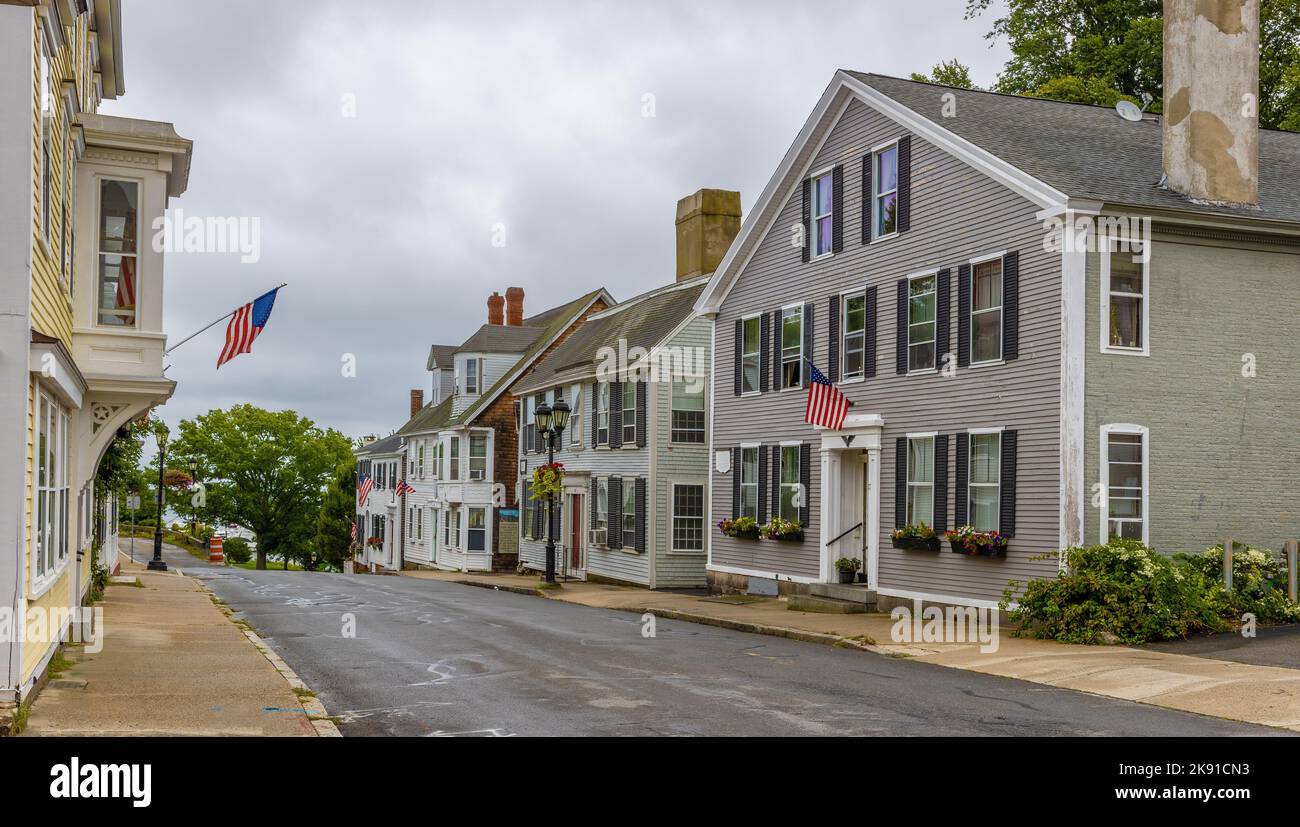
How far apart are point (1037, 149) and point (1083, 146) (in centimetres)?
135

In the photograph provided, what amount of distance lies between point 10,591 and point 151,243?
6.05 meters

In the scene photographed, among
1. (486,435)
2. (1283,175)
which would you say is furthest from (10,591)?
(486,435)

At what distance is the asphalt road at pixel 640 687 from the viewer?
1095 cm

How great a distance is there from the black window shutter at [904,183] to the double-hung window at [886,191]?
0.16 m

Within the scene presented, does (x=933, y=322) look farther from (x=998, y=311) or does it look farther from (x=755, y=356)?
(x=755, y=356)

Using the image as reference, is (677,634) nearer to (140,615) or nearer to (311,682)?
(311,682)

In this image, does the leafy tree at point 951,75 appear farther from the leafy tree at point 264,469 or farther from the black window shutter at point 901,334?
the leafy tree at point 264,469

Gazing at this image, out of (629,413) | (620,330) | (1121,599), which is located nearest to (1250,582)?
(1121,599)

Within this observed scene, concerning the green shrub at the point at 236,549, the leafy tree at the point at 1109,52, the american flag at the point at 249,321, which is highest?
the leafy tree at the point at 1109,52

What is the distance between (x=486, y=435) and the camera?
47.9m

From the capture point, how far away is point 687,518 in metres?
32.9

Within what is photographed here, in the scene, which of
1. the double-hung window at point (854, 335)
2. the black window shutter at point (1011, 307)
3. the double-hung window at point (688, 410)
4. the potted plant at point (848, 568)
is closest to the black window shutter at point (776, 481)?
the potted plant at point (848, 568)

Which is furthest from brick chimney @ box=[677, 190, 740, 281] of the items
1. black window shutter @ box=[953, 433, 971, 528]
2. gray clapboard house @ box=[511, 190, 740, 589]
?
black window shutter @ box=[953, 433, 971, 528]

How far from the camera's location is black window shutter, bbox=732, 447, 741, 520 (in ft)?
93.0
